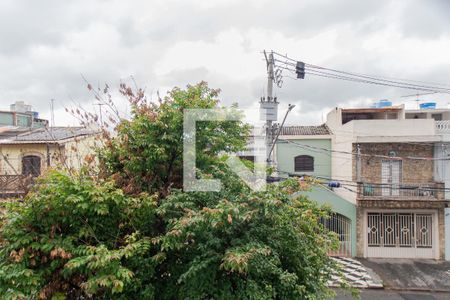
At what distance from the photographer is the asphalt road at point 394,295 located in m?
10.3

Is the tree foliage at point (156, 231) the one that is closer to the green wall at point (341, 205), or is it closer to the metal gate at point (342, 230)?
the green wall at point (341, 205)

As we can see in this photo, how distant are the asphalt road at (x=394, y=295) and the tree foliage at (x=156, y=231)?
548 cm

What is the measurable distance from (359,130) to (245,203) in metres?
10.9

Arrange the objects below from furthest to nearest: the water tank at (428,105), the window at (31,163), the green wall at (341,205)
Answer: the water tank at (428,105) → the green wall at (341,205) → the window at (31,163)

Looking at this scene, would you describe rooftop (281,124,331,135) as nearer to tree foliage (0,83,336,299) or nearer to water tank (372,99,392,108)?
water tank (372,99,392,108)

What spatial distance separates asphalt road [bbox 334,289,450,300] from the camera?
1027cm

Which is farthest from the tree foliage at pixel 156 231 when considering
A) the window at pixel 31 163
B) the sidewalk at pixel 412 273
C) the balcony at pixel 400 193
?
the window at pixel 31 163

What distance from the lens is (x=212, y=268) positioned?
4.61m

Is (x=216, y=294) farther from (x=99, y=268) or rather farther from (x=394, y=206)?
(x=394, y=206)

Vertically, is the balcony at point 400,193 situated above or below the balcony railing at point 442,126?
below

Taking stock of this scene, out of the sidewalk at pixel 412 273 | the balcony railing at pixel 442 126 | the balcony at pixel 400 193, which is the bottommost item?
the sidewalk at pixel 412 273

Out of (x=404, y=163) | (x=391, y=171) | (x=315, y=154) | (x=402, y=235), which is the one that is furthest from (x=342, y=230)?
(x=404, y=163)

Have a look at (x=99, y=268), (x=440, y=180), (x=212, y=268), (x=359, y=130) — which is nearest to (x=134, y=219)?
(x=99, y=268)

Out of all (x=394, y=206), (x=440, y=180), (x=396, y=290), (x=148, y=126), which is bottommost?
(x=396, y=290)
